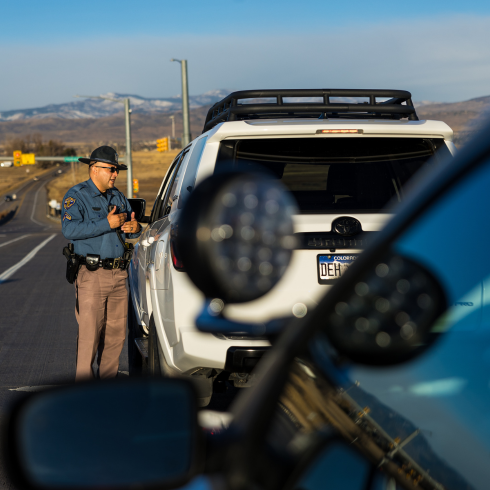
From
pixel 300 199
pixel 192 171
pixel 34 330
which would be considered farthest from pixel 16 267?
pixel 300 199

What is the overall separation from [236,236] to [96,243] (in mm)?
4027

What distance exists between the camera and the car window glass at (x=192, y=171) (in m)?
4.28

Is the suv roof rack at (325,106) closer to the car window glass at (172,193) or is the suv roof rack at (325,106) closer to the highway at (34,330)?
the car window glass at (172,193)

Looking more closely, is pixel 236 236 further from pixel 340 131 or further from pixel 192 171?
pixel 192 171

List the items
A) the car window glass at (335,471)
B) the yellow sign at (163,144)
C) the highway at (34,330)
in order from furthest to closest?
1. the yellow sign at (163,144)
2. the highway at (34,330)
3. the car window glass at (335,471)

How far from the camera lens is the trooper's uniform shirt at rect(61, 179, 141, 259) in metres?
5.32

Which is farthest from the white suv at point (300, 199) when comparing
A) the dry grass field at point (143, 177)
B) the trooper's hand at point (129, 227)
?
the dry grass field at point (143, 177)

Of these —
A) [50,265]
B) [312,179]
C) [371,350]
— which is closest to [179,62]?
[50,265]

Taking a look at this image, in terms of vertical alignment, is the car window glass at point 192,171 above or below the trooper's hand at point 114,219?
above

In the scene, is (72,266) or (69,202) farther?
(72,266)

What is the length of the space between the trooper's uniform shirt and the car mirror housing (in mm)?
3825

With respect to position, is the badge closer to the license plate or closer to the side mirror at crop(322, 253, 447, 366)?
the license plate

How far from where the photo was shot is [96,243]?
18.0 ft

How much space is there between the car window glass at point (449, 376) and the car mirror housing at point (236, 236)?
343mm
